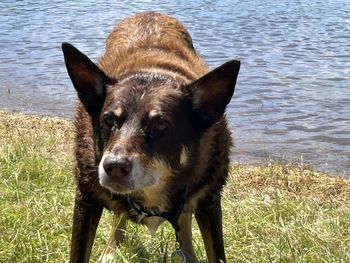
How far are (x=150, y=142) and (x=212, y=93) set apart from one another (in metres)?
0.58

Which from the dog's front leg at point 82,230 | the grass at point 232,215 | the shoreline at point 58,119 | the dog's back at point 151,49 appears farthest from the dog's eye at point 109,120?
the shoreline at point 58,119

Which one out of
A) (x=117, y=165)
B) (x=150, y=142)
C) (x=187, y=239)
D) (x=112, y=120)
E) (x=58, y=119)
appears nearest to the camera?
(x=117, y=165)

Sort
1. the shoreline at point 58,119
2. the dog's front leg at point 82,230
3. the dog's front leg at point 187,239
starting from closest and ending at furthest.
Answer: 1. the dog's front leg at point 82,230
2. the dog's front leg at point 187,239
3. the shoreline at point 58,119

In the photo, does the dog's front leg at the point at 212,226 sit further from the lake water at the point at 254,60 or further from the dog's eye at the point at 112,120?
the lake water at the point at 254,60

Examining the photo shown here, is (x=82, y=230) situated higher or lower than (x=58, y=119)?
higher

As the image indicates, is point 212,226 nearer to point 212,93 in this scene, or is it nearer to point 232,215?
point 232,215

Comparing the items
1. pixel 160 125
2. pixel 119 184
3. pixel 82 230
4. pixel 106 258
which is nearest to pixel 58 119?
pixel 106 258

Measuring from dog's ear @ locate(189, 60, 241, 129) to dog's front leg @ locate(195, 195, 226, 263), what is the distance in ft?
2.09

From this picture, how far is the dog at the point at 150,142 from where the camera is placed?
3.53 m

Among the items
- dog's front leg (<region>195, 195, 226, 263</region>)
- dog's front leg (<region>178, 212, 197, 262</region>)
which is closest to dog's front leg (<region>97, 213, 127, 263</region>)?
dog's front leg (<region>178, 212, 197, 262</region>)

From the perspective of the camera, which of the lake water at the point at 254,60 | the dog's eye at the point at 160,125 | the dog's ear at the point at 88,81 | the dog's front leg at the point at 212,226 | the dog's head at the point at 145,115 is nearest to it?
the dog's head at the point at 145,115

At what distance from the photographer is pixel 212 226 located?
173 inches

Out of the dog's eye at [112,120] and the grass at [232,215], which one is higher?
the dog's eye at [112,120]

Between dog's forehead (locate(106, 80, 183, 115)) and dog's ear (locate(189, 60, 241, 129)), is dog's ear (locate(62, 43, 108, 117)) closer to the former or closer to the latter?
dog's forehead (locate(106, 80, 183, 115))
